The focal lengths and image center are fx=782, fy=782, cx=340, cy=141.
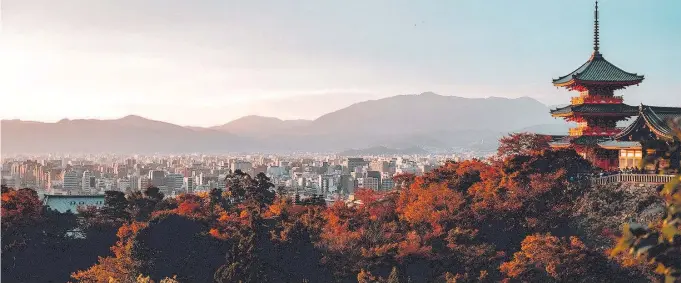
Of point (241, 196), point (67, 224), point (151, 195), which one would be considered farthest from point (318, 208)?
point (67, 224)

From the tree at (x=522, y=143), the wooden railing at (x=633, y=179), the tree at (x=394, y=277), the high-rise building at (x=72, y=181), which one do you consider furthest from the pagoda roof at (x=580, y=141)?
the high-rise building at (x=72, y=181)

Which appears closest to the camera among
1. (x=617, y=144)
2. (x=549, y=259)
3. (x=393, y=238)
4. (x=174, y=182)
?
(x=549, y=259)

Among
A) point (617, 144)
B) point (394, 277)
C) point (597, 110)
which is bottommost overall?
point (394, 277)

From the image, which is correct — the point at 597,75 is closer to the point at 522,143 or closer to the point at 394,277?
the point at 522,143

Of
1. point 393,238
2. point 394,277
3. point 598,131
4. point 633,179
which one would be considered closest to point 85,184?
point 393,238

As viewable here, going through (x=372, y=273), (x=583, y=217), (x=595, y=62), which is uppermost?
(x=595, y=62)

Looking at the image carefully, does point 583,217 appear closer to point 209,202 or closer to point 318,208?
point 318,208
